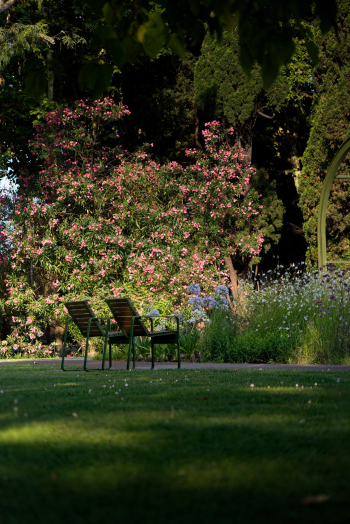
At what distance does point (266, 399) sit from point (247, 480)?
1829 millimetres

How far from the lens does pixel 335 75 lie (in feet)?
51.6

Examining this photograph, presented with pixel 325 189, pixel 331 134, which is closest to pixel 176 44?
pixel 325 189

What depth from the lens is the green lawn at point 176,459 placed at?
5.13ft

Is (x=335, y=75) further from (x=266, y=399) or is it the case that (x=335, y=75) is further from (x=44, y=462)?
(x=44, y=462)

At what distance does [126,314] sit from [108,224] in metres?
6.01

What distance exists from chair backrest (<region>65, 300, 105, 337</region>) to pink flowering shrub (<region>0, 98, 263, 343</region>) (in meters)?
3.94

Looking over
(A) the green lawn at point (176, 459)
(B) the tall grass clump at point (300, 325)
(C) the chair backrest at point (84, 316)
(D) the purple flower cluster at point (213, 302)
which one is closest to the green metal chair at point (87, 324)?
(C) the chair backrest at point (84, 316)

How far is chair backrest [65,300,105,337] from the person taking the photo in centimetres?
741

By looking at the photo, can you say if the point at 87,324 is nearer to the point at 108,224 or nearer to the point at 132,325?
the point at 132,325

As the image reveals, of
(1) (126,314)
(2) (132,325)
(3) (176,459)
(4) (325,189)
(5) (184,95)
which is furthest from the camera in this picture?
(5) (184,95)

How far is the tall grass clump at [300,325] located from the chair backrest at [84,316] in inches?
79.7

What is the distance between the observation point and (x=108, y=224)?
13.1 metres

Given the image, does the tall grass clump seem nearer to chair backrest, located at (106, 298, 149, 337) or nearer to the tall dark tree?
chair backrest, located at (106, 298, 149, 337)

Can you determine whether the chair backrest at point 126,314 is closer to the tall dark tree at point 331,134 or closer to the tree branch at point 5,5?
the tall dark tree at point 331,134
